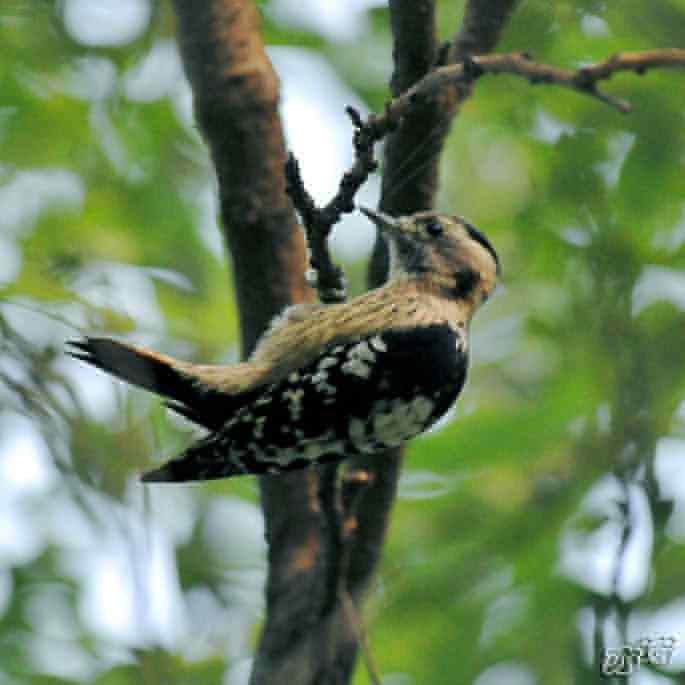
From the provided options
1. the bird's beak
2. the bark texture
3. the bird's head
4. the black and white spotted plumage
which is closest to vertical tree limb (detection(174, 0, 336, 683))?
the bark texture

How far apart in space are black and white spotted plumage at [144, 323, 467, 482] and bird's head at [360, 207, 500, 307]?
2.06ft

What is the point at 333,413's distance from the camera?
3.45 metres

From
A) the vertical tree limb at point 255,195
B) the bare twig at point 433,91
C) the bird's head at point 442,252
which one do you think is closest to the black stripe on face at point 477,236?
the bird's head at point 442,252

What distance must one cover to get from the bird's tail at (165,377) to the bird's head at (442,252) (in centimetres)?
97

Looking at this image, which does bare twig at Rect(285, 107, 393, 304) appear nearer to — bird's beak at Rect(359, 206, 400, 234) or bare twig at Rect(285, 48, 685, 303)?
bare twig at Rect(285, 48, 685, 303)

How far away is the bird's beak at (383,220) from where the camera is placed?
3.95m

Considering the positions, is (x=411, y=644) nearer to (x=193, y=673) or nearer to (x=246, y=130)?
(x=193, y=673)

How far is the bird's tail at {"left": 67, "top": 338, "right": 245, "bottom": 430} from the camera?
3.30m

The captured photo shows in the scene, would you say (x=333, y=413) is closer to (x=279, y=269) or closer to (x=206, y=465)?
(x=206, y=465)

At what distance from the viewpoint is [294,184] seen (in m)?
3.03

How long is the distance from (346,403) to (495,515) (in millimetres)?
1916

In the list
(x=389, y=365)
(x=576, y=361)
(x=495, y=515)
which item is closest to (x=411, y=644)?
(x=495, y=515)

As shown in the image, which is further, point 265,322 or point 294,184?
point 265,322

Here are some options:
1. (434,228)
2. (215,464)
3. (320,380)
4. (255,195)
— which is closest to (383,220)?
(434,228)
